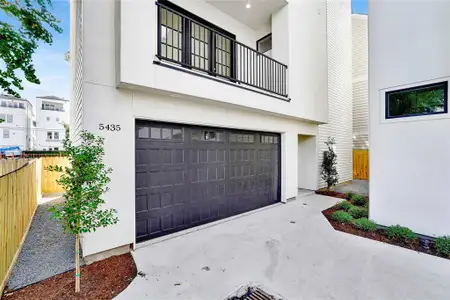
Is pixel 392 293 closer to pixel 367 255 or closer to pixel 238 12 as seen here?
pixel 367 255

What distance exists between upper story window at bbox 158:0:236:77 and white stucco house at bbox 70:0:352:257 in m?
0.03

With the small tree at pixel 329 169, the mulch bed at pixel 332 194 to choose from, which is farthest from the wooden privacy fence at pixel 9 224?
the small tree at pixel 329 169

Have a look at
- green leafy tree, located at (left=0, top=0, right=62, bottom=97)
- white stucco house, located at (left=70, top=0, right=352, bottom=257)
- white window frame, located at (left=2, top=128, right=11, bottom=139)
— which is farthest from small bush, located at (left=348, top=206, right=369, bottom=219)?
white window frame, located at (left=2, top=128, right=11, bottom=139)

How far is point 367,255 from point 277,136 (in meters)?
4.15

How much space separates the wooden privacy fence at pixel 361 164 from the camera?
38.8 feet

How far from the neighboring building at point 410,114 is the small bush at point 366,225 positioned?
214 millimetres

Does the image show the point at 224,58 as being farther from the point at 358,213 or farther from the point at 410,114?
the point at 358,213

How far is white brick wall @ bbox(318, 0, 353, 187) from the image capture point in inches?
371

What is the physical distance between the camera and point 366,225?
4.58 meters

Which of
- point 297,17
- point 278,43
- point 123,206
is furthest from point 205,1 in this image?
point 123,206

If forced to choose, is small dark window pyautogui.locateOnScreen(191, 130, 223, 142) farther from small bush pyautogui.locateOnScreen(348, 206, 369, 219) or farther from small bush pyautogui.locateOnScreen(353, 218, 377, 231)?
small bush pyautogui.locateOnScreen(348, 206, 369, 219)

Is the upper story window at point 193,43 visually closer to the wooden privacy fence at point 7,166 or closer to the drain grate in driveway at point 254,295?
the wooden privacy fence at point 7,166

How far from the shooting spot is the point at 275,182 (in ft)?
22.6

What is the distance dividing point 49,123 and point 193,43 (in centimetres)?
2384
